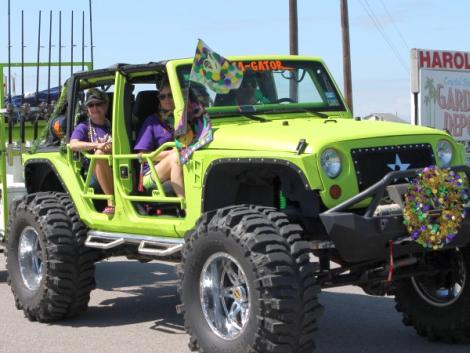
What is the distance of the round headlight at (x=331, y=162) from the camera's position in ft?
19.6

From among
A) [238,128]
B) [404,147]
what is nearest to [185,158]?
[238,128]

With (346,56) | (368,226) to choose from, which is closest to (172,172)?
(368,226)

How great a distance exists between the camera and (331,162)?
601 cm

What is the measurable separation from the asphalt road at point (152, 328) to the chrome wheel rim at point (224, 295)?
0.72 metres

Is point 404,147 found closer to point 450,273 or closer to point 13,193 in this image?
point 450,273

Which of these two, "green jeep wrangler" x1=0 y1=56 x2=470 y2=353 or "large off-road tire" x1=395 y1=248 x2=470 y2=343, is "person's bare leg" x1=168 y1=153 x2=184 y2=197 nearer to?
"green jeep wrangler" x1=0 y1=56 x2=470 y2=353

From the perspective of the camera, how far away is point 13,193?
33.3 feet

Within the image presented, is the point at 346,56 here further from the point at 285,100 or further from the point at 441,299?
the point at 441,299

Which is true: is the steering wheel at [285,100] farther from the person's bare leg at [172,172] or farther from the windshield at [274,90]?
the person's bare leg at [172,172]

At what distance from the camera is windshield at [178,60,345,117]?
7.23 metres

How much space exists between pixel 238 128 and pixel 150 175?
0.91 metres

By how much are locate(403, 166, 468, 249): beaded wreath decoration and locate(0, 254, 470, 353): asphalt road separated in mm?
1281

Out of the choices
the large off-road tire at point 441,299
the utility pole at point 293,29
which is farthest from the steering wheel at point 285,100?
the utility pole at point 293,29

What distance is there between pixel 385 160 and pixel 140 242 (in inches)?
83.6
